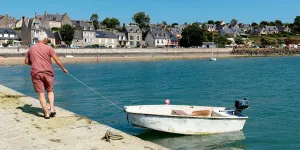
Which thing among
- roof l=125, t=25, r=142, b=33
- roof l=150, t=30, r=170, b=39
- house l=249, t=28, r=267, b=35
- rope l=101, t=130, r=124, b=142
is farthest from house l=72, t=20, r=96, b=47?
house l=249, t=28, r=267, b=35

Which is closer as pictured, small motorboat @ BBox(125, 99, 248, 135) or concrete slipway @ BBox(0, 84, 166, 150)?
concrete slipway @ BBox(0, 84, 166, 150)

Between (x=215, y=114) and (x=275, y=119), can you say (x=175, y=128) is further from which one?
(x=275, y=119)

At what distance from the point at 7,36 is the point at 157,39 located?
48967 millimetres

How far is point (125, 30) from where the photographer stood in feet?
402

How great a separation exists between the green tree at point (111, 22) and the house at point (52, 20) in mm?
26307

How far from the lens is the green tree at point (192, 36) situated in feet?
396

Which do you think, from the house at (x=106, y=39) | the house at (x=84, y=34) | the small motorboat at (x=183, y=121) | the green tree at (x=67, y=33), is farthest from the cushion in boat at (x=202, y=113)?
the house at (x=106, y=39)

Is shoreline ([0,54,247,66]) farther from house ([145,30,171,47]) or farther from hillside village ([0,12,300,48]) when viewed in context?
house ([145,30,171,47])

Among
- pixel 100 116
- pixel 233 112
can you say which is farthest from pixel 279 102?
pixel 100 116

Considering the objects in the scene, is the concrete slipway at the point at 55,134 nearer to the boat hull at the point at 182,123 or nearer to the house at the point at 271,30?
the boat hull at the point at 182,123

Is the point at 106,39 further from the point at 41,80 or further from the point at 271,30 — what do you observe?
the point at 271,30

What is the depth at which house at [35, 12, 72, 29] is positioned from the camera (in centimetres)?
11919

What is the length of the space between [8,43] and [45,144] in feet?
314

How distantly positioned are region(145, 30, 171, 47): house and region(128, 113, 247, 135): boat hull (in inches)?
4397
